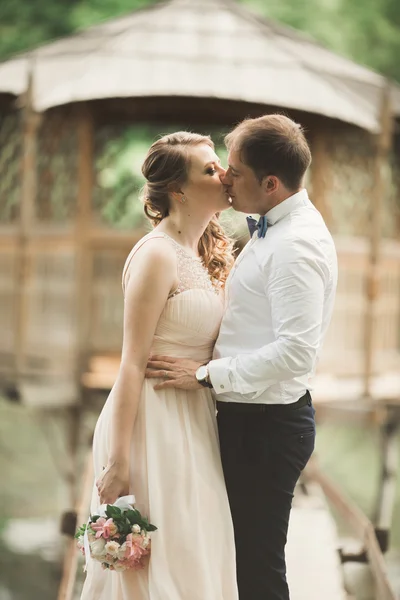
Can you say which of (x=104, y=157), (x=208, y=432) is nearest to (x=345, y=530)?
(x=104, y=157)

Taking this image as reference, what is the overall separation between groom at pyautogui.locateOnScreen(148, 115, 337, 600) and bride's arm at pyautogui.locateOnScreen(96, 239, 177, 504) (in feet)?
0.38

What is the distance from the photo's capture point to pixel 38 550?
14602mm

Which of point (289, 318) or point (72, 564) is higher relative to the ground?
point (289, 318)

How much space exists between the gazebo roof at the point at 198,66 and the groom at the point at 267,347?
518 centimetres

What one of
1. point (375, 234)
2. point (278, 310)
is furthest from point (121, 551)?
point (375, 234)

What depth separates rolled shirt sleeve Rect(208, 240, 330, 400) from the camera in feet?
10.6

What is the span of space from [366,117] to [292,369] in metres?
6.05

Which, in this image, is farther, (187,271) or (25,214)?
(25,214)

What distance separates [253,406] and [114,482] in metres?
0.57

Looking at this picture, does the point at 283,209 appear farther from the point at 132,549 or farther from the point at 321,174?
the point at 321,174

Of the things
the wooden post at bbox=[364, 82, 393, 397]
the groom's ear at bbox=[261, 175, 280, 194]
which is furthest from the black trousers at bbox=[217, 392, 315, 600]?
the wooden post at bbox=[364, 82, 393, 397]

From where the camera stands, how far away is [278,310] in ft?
10.7

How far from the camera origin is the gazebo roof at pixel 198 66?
8594mm

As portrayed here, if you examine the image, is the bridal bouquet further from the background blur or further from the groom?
the background blur
